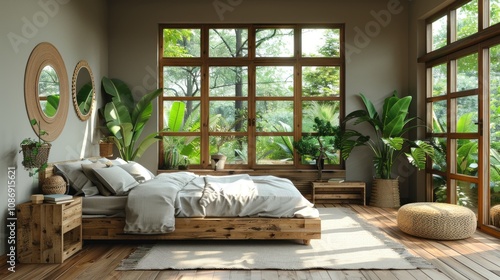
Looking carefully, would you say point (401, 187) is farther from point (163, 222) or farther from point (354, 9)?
point (163, 222)

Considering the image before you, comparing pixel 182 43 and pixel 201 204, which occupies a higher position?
pixel 182 43

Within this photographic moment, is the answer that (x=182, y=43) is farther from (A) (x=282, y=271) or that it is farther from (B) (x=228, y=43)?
(A) (x=282, y=271)

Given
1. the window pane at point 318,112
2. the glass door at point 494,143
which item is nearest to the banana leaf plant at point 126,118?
the window pane at point 318,112

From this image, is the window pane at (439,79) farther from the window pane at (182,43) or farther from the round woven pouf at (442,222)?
the window pane at (182,43)

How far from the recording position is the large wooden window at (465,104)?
4.70 meters

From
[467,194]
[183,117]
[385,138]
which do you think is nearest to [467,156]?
[467,194]

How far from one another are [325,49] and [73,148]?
420cm

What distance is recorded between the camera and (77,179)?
4.31 m

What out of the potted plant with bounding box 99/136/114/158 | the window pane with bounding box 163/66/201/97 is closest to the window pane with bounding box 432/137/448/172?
the window pane with bounding box 163/66/201/97

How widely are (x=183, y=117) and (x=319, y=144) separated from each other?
2272mm

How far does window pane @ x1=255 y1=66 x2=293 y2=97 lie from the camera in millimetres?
6902

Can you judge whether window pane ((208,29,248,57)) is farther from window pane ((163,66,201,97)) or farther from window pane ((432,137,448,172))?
window pane ((432,137,448,172))

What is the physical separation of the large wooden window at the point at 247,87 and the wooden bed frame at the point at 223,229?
9.25 ft

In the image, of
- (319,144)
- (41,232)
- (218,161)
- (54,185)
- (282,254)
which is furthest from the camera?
(319,144)
